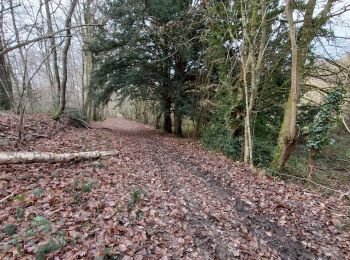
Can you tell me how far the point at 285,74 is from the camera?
9992 mm

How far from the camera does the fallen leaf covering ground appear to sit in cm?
328

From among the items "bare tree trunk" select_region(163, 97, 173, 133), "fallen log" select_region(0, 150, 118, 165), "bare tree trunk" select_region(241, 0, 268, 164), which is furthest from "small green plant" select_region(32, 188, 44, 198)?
"bare tree trunk" select_region(163, 97, 173, 133)

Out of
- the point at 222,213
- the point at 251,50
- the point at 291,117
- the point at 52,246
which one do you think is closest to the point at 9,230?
the point at 52,246

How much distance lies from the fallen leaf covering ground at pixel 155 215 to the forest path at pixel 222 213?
0.02 m

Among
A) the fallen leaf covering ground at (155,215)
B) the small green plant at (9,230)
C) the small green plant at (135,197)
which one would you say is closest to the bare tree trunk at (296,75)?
the fallen leaf covering ground at (155,215)

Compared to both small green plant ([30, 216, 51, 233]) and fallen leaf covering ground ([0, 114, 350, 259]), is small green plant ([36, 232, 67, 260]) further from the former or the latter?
small green plant ([30, 216, 51, 233])

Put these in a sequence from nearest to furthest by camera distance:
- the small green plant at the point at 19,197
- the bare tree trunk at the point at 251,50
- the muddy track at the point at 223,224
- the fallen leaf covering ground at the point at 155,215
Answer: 1. the fallen leaf covering ground at the point at 155,215
2. the muddy track at the point at 223,224
3. the small green plant at the point at 19,197
4. the bare tree trunk at the point at 251,50

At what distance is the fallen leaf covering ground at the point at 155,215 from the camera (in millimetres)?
3283

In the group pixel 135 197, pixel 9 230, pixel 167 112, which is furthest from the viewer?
pixel 167 112

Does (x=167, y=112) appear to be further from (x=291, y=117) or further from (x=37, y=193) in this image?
(x=37, y=193)

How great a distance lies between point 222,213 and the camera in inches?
182

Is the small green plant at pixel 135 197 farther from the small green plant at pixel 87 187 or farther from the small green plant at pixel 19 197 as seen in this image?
the small green plant at pixel 19 197

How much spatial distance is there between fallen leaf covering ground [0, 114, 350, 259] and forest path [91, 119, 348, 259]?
2 centimetres

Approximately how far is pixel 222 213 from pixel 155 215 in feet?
4.36
